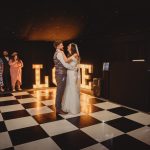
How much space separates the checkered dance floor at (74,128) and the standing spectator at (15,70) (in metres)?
1.55

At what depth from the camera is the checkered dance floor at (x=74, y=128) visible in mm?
2107

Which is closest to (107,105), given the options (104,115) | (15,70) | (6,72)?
(104,115)

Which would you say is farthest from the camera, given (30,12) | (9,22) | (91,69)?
(91,69)

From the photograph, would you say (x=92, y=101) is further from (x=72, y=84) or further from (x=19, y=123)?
(x=19, y=123)

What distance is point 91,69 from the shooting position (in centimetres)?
495

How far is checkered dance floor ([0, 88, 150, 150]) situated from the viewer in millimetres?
2107

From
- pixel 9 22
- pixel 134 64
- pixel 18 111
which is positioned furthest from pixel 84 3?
pixel 18 111

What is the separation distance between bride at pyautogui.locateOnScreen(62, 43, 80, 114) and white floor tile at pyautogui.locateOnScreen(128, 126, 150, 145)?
3.60 ft

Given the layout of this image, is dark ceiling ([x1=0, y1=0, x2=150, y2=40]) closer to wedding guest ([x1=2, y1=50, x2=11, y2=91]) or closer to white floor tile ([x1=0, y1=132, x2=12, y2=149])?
wedding guest ([x1=2, y1=50, x2=11, y2=91])

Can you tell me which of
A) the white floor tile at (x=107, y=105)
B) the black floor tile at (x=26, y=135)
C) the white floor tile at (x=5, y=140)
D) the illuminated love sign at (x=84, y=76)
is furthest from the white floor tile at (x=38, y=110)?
the illuminated love sign at (x=84, y=76)

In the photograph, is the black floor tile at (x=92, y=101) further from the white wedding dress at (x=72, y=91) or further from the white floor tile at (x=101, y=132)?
the white floor tile at (x=101, y=132)

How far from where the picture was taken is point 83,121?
2842 millimetres

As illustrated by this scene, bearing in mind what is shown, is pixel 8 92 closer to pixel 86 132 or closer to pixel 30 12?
pixel 30 12

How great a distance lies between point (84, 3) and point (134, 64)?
157 centimetres
